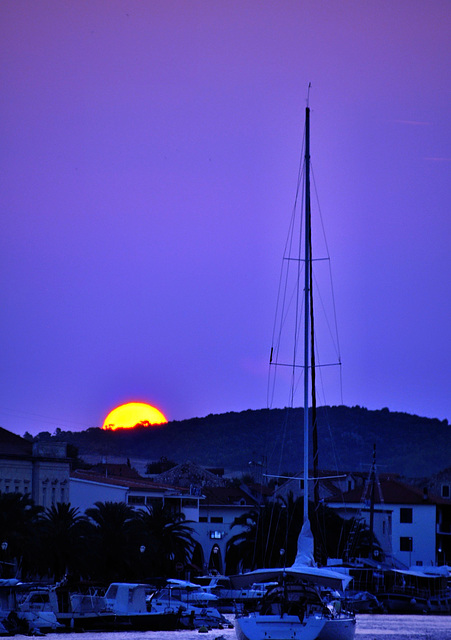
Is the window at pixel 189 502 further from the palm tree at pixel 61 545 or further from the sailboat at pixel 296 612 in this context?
the sailboat at pixel 296 612

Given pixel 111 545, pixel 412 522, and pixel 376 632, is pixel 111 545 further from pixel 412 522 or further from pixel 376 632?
pixel 412 522

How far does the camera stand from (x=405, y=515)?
140 m

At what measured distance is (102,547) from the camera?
90000mm

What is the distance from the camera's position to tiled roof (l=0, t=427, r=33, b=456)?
112188mm

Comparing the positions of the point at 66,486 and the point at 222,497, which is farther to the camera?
the point at 222,497

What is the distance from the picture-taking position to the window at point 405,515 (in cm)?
14000

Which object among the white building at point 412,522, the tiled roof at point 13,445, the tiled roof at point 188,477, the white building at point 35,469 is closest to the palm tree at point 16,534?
the white building at point 35,469

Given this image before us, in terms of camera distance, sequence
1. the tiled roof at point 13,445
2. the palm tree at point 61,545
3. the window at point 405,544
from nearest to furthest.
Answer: the palm tree at point 61,545 → the tiled roof at point 13,445 → the window at point 405,544

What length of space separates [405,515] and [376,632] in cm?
6661

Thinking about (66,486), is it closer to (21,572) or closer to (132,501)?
(132,501)

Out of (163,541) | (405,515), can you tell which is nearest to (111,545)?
(163,541)

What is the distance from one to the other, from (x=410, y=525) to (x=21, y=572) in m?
57.9

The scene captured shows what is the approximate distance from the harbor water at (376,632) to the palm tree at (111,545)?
925 centimetres

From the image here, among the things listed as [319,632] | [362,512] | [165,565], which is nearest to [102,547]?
A: [165,565]
